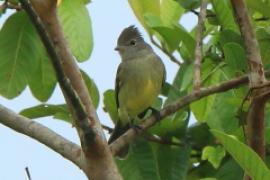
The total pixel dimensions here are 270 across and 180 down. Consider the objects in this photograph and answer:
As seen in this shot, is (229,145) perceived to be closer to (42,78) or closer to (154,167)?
(154,167)

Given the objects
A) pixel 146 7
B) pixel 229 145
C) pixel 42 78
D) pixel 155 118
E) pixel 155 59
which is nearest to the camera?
pixel 229 145

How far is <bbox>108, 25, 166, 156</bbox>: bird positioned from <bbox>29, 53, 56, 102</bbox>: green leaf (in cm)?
95

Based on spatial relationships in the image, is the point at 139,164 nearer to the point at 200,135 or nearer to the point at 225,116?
the point at 200,135

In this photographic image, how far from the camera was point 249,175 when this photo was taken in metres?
2.15

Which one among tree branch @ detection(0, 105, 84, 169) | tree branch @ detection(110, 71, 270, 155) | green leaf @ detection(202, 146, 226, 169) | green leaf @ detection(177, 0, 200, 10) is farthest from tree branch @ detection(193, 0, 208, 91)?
tree branch @ detection(0, 105, 84, 169)

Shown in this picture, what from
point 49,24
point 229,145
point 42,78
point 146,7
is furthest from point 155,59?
point 229,145

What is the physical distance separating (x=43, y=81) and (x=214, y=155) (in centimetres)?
73

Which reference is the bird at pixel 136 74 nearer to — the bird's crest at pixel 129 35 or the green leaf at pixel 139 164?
the bird's crest at pixel 129 35

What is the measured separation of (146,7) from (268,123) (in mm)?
750

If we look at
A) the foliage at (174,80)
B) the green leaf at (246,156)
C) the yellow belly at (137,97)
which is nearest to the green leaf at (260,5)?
the foliage at (174,80)

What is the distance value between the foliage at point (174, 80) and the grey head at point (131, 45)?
173 centimetres

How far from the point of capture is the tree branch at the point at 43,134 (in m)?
2.39

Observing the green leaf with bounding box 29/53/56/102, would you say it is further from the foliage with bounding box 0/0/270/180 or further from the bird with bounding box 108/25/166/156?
the bird with bounding box 108/25/166/156

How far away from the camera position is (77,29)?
9.20 feet
